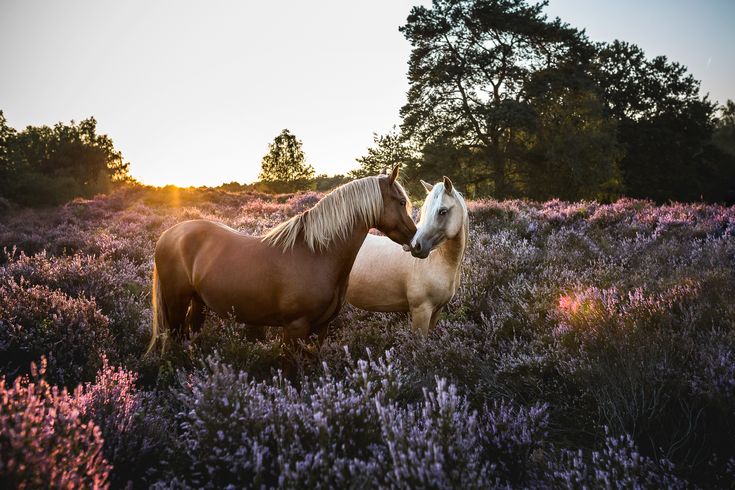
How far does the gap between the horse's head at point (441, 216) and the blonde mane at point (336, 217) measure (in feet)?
1.60

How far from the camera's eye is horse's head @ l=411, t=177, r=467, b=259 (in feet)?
11.2

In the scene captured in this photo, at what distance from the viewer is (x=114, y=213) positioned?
46.1ft

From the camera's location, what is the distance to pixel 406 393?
268 centimetres

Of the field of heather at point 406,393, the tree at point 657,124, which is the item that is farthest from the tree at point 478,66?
the field of heather at point 406,393

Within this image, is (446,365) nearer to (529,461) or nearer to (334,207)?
(529,461)

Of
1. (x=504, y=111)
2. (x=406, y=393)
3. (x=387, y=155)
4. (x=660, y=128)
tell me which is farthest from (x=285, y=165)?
(x=406, y=393)

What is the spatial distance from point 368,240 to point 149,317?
2608 millimetres

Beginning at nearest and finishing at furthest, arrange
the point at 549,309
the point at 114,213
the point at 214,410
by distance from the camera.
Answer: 1. the point at 214,410
2. the point at 549,309
3. the point at 114,213

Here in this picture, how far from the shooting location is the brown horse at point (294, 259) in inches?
117

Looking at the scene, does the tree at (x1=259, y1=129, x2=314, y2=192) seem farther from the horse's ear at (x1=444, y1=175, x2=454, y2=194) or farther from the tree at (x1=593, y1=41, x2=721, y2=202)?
the horse's ear at (x1=444, y1=175, x2=454, y2=194)

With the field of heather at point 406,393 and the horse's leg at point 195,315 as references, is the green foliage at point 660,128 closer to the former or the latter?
the field of heather at point 406,393

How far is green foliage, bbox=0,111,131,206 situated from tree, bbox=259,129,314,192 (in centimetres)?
1416

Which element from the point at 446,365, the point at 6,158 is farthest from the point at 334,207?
the point at 6,158

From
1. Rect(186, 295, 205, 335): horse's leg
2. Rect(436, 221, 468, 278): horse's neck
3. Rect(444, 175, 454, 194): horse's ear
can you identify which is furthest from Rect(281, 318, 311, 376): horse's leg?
Rect(444, 175, 454, 194): horse's ear
